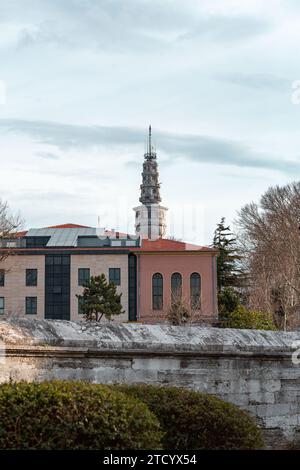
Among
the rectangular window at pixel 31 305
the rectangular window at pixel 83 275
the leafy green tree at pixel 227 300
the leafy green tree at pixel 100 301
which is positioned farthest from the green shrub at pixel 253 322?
the rectangular window at pixel 31 305

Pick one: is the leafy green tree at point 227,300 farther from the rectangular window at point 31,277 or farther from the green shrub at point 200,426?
the green shrub at point 200,426

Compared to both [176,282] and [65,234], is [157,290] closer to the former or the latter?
[176,282]

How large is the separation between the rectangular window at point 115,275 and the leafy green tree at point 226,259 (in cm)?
826

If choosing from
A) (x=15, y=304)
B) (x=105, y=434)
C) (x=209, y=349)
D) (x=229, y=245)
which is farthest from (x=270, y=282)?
(x=105, y=434)

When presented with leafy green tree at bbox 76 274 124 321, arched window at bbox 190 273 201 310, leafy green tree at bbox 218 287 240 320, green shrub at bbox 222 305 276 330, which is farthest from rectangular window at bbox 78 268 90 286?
green shrub at bbox 222 305 276 330

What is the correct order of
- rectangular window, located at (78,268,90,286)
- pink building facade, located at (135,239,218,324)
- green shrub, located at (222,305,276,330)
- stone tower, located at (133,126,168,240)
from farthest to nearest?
stone tower, located at (133,126,168,240) < rectangular window, located at (78,268,90,286) < pink building facade, located at (135,239,218,324) < green shrub, located at (222,305,276,330)

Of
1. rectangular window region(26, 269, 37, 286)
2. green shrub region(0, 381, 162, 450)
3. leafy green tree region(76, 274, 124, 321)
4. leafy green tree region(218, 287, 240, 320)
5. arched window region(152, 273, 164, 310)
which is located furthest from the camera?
rectangular window region(26, 269, 37, 286)

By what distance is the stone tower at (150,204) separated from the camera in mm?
133125

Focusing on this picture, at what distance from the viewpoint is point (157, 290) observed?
64812 mm

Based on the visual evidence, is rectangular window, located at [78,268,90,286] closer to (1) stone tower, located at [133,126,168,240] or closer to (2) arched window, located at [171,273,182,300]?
(2) arched window, located at [171,273,182,300]

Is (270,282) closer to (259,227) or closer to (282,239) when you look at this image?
(282,239)

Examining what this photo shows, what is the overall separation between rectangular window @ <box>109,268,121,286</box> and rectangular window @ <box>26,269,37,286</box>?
20.2 feet

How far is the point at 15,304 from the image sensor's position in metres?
64.4

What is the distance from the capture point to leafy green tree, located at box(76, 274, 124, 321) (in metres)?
50.4
